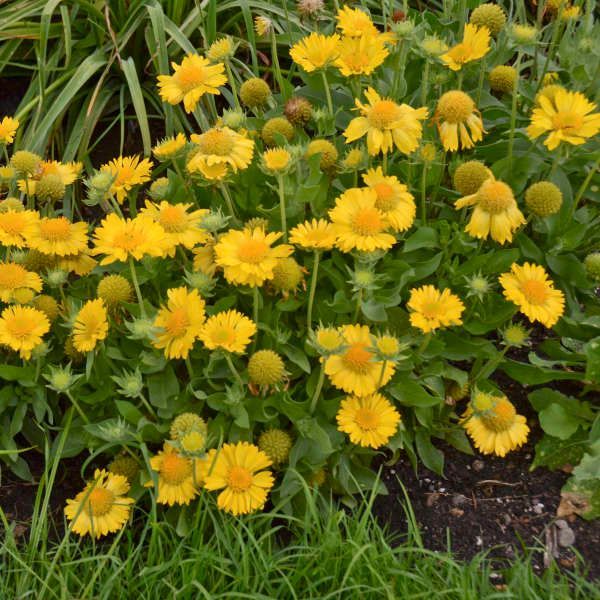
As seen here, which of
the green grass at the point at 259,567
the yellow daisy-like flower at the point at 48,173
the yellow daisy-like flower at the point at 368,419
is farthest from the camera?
the yellow daisy-like flower at the point at 48,173

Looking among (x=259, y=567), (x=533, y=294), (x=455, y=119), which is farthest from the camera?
(x=455, y=119)

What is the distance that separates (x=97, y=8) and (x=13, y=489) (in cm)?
170

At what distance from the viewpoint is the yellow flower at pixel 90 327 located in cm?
179

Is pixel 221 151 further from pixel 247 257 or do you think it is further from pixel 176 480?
pixel 176 480

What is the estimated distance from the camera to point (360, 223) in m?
1.76

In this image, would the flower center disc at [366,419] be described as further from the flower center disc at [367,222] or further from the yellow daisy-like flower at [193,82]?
the yellow daisy-like flower at [193,82]

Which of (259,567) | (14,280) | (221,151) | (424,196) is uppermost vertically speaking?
(221,151)

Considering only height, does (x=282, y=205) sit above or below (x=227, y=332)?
above

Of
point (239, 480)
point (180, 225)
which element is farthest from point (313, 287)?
point (239, 480)

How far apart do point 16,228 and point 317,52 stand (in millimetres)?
842

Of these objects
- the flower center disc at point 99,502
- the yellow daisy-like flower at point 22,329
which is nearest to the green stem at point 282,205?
the yellow daisy-like flower at point 22,329

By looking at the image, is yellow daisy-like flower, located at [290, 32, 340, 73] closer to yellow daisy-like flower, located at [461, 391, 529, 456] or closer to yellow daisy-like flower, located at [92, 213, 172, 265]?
yellow daisy-like flower, located at [92, 213, 172, 265]

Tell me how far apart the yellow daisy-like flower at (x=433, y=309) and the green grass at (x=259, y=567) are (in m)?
0.40

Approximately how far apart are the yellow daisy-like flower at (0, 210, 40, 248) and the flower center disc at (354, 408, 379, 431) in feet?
2.94
